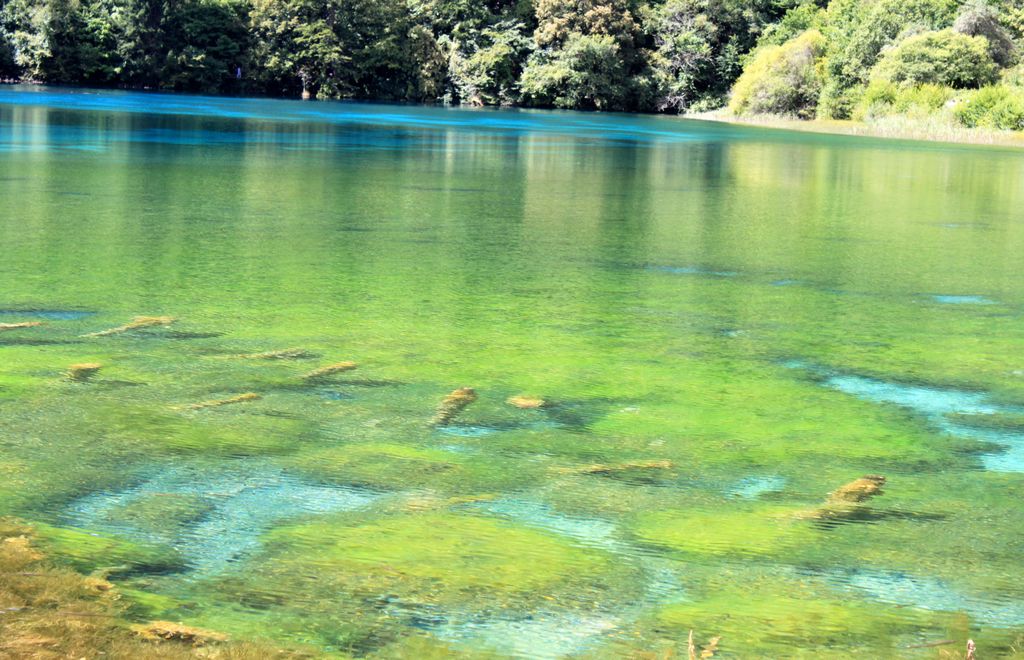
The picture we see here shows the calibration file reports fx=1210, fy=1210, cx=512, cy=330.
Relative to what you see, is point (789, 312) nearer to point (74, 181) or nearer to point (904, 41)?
point (74, 181)

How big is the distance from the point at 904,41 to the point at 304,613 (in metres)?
34.5

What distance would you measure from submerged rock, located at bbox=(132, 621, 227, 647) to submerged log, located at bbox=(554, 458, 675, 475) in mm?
1184

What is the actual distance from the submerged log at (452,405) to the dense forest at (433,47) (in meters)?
36.4

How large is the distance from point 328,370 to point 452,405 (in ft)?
1.77

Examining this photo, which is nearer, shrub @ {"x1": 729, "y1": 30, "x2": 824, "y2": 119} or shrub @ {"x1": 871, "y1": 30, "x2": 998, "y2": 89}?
shrub @ {"x1": 871, "y1": 30, "x2": 998, "y2": 89}

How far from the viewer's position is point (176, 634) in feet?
6.92

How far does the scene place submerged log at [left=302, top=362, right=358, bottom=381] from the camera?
12.8ft

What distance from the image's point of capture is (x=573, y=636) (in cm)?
220

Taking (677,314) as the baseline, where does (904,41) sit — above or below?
above

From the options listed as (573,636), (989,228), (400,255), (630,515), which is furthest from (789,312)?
(989,228)

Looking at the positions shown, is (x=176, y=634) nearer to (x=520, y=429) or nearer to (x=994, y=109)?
(x=520, y=429)

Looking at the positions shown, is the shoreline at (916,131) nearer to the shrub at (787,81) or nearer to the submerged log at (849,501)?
the shrub at (787,81)

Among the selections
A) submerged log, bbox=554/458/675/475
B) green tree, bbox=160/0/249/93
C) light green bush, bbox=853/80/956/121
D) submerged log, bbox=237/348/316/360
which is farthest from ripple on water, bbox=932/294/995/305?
green tree, bbox=160/0/249/93

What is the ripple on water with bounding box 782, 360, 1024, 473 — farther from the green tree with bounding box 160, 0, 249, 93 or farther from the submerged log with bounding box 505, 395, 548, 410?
the green tree with bounding box 160, 0, 249, 93
